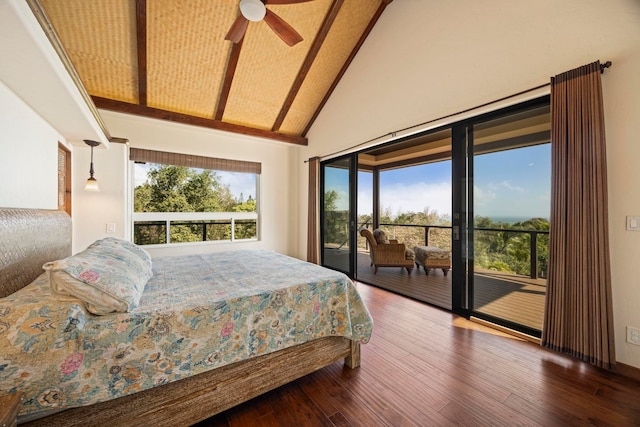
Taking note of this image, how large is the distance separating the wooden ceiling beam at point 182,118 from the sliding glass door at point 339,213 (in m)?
1.17

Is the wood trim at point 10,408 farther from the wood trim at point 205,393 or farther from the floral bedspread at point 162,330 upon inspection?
the wood trim at point 205,393

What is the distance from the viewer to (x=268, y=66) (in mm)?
3953

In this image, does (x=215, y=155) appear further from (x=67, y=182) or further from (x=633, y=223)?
(x=633, y=223)

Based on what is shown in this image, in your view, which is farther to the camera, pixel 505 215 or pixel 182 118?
pixel 182 118

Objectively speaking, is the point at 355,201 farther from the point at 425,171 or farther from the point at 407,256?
the point at 425,171

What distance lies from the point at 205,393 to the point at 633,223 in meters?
3.02

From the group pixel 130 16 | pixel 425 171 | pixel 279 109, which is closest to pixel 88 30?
pixel 130 16

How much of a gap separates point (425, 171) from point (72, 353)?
692 centimetres

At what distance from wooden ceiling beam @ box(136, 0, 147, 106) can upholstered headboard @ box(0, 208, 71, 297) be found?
232 cm

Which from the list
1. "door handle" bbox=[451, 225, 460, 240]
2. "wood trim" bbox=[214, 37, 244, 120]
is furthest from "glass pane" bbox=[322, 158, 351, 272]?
"wood trim" bbox=[214, 37, 244, 120]

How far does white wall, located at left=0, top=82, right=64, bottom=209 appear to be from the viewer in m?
1.67

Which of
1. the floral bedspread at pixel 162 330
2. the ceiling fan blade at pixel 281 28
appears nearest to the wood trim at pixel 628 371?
the floral bedspread at pixel 162 330

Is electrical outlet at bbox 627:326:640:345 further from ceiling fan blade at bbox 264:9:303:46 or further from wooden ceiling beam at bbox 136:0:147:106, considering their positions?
wooden ceiling beam at bbox 136:0:147:106

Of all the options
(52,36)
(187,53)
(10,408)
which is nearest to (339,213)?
(187,53)
